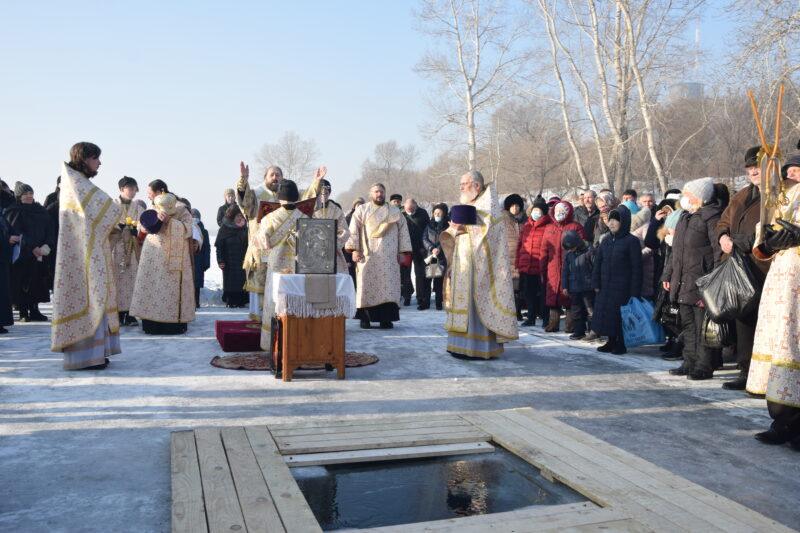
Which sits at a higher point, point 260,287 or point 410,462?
point 260,287

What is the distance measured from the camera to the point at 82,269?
6.78m

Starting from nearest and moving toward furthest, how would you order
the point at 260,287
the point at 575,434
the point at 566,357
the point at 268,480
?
the point at 268,480
the point at 575,434
the point at 566,357
the point at 260,287

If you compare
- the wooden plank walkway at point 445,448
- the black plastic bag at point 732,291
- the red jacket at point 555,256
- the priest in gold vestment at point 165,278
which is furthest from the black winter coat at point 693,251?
the priest in gold vestment at point 165,278

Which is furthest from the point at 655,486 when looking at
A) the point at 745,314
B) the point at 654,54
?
the point at 654,54

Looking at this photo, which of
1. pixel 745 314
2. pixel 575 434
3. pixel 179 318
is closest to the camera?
pixel 575 434

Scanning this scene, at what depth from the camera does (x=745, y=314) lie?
550 cm

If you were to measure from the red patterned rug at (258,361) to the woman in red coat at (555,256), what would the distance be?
3195mm

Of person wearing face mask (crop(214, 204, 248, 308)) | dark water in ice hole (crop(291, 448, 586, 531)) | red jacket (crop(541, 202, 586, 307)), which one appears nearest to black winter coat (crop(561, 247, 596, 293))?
red jacket (crop(541, 202, 586, 307))

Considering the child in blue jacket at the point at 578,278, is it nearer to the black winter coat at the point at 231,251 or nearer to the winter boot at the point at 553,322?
the winter boot at the point at 553,322

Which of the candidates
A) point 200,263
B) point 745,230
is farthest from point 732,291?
point 200,263

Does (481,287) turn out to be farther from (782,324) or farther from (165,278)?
(165,278)

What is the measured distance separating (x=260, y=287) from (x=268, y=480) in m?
5.24

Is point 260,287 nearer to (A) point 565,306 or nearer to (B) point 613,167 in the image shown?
(A) point 565,306

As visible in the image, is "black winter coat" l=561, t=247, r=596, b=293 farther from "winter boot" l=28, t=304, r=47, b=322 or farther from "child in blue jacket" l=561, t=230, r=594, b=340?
"winter boot" l=28, t=304, r=47, b=322
